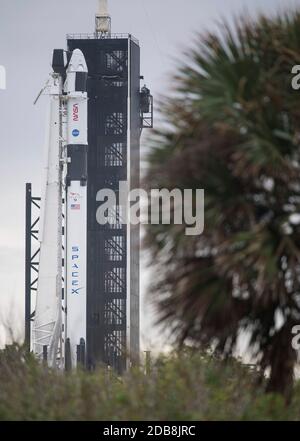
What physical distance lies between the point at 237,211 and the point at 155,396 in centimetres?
344

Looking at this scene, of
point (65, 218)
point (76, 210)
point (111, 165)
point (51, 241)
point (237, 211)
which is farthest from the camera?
point (111, 165)

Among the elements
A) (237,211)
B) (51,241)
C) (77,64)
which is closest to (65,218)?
(51,241)

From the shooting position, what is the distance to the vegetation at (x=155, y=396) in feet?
62.9

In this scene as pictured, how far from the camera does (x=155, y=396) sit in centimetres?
1988

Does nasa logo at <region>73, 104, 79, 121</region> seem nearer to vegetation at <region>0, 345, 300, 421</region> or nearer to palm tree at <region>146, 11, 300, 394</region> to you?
vegetation at <region>0, 345, 300, 421</region>

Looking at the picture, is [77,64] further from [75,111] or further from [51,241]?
[51,241]

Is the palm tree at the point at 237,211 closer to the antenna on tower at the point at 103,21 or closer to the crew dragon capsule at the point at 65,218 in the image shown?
the crew dragon capsule at the point at 65,218

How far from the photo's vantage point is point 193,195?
18219mm

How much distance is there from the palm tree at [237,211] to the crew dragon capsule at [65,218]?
4719 cm

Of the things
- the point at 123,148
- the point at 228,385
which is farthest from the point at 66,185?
the point at 228,385

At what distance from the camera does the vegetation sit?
19.2m

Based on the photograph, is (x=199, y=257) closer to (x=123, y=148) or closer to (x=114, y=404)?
(x=114, y=404)

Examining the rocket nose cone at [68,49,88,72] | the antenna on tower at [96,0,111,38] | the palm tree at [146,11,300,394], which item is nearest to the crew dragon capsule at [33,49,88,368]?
the rocket nose cone at [68,49,88,72]

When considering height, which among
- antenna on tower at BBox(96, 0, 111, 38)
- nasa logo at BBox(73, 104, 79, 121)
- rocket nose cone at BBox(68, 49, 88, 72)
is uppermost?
antenna on tower at BBox(96, 0, 111, 38)
